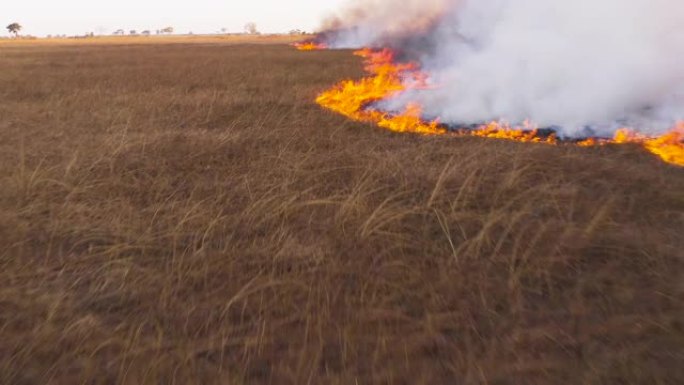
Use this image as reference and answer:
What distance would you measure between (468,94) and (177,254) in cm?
653

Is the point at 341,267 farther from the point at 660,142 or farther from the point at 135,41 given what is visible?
the point at 135,41

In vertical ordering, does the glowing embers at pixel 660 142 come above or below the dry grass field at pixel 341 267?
above

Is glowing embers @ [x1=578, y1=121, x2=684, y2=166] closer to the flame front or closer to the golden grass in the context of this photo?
the flame front

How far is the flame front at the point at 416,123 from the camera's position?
6051 mm

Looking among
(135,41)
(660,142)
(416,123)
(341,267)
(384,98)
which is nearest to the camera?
(341,267)

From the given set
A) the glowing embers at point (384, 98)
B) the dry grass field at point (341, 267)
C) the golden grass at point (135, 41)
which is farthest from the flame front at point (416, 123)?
the golden grass at point (135, 41)

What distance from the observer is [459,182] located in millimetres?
4504

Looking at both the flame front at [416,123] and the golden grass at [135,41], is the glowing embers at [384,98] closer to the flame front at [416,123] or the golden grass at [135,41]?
the flame front at [416,123]

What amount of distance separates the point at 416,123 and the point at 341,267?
17.5ft

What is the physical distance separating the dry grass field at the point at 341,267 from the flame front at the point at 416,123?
49 cm

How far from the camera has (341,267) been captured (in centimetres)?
297

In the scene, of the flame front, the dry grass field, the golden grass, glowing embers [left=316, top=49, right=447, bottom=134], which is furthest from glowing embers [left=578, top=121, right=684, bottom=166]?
the golden grass

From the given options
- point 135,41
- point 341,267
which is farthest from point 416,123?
point 135,41

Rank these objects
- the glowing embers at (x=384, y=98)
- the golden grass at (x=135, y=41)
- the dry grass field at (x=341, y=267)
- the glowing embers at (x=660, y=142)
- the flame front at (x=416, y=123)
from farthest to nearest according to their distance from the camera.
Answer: the golden grass at (x=135, y=41)
the glowing embers at (x=384, y=98)
the flame front at (x=416, y=123)
the glowing embers at (x=660, y=142)
the dry grass field at (x=341, y=267)
